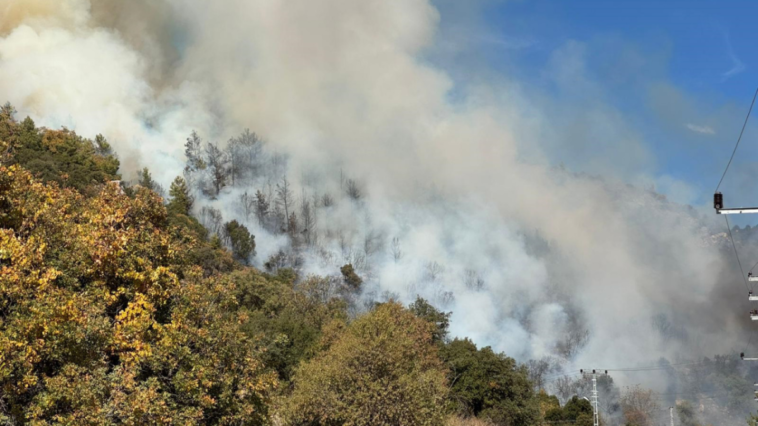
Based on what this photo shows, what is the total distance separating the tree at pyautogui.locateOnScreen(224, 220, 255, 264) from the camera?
11762 centimetres

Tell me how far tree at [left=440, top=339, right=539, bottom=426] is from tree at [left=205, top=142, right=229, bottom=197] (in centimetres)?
8388

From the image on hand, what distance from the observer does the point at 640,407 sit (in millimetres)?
117375

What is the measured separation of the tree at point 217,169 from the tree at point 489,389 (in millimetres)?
83883

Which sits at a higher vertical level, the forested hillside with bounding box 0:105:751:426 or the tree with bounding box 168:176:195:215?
the tree with bounding box 168:176:195:215

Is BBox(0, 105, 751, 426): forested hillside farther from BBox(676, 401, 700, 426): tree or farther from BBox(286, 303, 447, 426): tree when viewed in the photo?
BBox(676, 401, 700, 426): tree

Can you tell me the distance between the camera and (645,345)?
164 meters

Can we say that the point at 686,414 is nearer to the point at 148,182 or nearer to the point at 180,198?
the point at 180,198

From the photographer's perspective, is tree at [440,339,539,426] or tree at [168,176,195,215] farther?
tree at [168,176,195,215]

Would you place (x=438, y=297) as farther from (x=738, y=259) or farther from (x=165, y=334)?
(x=165, y=334)

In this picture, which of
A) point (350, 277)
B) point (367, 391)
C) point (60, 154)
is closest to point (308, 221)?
point (350, 277)

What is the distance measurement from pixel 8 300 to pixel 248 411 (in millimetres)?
7992

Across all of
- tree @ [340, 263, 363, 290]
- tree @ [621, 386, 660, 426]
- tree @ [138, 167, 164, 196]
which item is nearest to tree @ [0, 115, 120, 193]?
tree @ [138, 167, 164, 196]

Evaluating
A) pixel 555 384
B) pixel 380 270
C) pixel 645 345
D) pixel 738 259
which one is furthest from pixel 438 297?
pixel 738 259

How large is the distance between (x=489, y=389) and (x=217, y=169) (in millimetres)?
92291
